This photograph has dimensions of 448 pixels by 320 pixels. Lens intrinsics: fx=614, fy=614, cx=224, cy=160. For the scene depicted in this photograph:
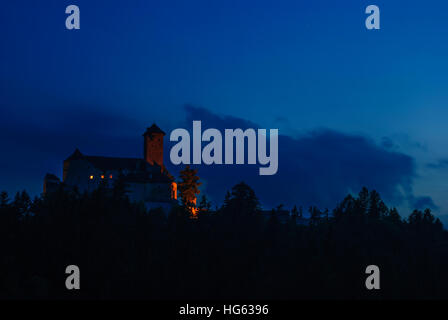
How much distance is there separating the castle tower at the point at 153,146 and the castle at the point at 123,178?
1.35m

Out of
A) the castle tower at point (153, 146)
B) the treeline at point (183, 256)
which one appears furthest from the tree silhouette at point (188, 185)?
the castle tower at point (153, 146)

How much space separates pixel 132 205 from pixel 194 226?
10.8m

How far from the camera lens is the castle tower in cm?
12656

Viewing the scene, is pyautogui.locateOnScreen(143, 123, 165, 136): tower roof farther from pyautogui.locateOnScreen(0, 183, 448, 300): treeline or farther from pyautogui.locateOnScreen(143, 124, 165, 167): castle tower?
pyautogui.locateOnScreen(0, 183, 448, 300): treeline

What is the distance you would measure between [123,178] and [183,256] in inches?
961

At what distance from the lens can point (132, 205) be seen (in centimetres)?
10094

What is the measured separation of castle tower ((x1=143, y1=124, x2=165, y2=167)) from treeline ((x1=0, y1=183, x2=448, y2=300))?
60.9 ft

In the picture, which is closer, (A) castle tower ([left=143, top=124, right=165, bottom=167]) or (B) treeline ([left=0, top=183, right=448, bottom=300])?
(B) treeline ([left=0, top=183, right=448, bottom=300])

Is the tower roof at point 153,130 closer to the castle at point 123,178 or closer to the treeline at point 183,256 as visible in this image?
the castle at point 123,178

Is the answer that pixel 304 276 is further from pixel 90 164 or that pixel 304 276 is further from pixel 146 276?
pixel 90 164

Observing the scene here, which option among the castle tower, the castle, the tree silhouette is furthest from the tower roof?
the tree silhouette
